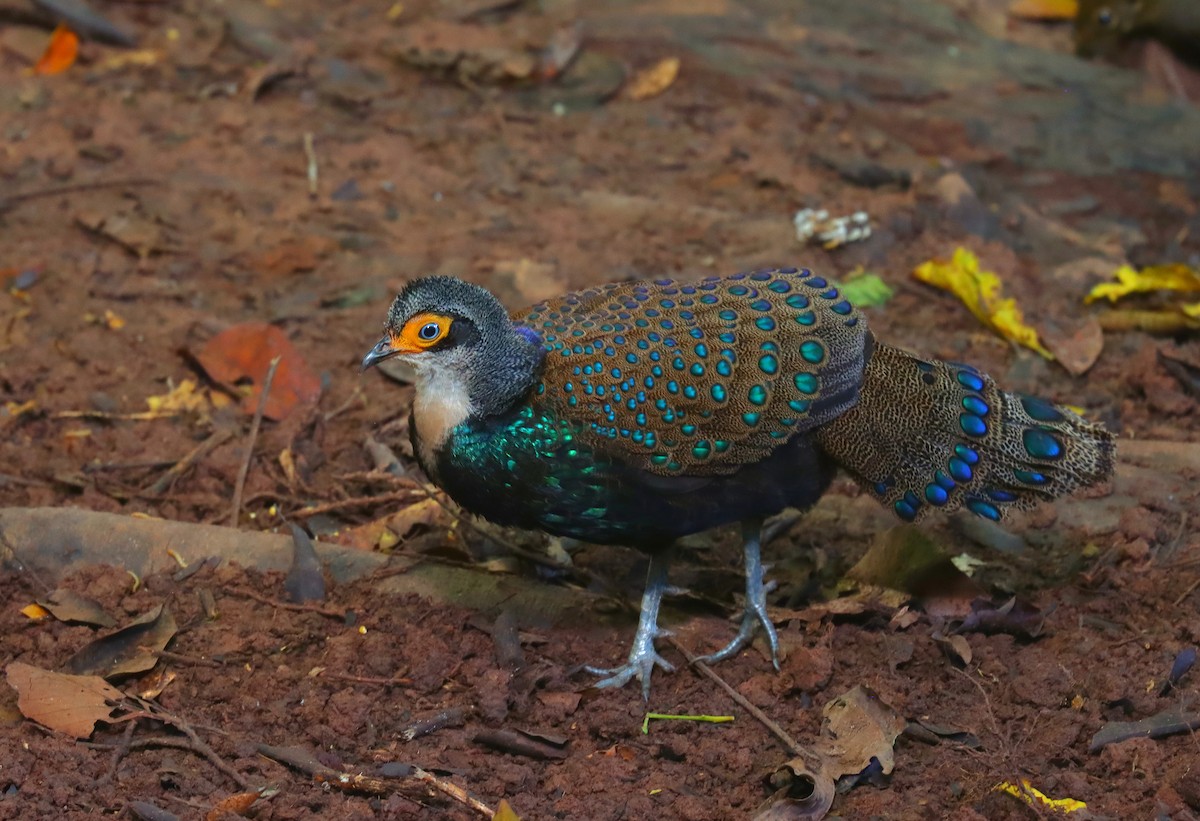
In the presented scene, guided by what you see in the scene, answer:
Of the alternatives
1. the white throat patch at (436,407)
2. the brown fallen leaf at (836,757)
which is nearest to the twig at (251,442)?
the white throat patch at (436,407)

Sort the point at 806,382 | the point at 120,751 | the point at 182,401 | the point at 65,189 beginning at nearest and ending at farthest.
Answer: the point at 120,751 → the point at 806,382 → the point at 182,401 → the point at 65,189

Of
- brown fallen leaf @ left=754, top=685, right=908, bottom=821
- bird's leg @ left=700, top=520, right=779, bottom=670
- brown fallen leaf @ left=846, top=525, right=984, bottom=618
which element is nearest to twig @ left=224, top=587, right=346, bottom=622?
bird's leg @ left=700, top=520, right=779, bottom=670

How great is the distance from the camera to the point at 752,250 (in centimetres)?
678

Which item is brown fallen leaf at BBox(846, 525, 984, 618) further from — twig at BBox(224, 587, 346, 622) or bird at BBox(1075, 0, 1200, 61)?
bird at BBox(1075, 0, 1200, 61)

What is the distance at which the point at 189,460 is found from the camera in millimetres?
5355

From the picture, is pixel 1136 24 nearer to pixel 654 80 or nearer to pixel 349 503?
pixel 654 80

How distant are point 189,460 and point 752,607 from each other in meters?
2.38

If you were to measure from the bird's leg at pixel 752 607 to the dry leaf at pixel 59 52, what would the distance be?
591cm

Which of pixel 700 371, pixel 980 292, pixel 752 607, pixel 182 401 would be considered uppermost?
pixel 700 371

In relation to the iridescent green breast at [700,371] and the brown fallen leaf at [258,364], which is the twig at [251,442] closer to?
the brown fallen leaf at [258,364]

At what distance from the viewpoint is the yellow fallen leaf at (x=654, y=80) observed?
8297mm

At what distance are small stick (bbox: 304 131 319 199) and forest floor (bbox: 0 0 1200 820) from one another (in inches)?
1.1

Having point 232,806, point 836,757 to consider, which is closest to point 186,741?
point 232,806

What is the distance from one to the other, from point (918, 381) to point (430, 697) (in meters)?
2.00
